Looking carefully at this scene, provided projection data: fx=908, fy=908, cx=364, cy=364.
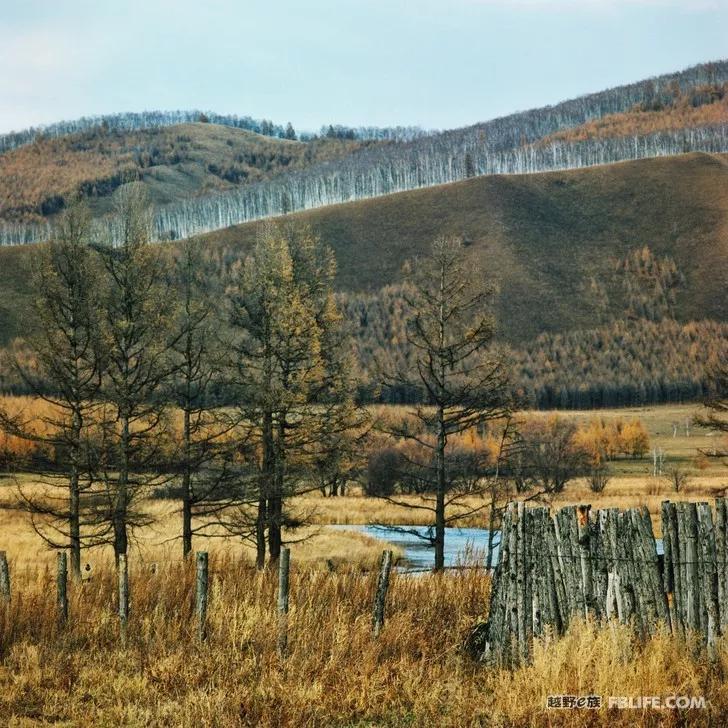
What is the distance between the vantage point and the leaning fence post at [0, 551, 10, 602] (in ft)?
38.7

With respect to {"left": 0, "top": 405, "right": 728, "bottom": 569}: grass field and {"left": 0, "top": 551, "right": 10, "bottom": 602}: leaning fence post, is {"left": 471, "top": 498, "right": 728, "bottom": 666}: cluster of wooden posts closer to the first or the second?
{"left": 0, "top": 551, "right": 10, "bottom": 602}: leaning fence post

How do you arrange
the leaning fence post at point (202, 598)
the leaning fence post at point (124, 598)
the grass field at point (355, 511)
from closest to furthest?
the leaning fence post at point (202, 598), the leaning fence post at point (124, 598), the grass field at point (355, 511)

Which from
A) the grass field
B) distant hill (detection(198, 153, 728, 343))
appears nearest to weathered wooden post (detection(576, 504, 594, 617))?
the grass field

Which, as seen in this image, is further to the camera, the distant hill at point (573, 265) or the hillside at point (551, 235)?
the hillside at point (551, 235)

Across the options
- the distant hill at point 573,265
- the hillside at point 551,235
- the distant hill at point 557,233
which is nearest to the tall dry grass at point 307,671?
the distant hill at point 573,265

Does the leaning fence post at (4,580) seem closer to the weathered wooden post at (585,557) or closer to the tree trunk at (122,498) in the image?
the weathered wooden post at (585,557)

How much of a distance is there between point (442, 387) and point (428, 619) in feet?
38.7

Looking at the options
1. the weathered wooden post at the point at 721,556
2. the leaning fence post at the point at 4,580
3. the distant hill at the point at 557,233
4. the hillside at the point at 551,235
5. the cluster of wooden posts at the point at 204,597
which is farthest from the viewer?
the distant hill at the point at 557,233

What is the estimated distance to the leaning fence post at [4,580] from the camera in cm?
1179

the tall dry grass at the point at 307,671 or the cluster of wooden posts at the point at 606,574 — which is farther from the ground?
the cluster of wooden posts at the point at 606,574

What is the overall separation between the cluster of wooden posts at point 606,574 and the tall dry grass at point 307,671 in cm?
34

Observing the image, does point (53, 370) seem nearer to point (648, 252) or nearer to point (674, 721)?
point (674, 721)

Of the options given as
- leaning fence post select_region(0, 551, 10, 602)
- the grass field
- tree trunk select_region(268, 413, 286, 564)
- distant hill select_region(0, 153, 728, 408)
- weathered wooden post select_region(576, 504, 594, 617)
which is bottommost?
the grass field

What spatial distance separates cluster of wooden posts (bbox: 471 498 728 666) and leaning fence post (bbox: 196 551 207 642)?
10.7ft
